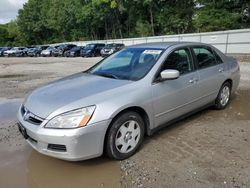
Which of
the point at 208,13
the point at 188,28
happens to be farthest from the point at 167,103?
the point at 188,28

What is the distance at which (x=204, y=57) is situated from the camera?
197 inches

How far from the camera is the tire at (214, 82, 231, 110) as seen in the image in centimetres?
542

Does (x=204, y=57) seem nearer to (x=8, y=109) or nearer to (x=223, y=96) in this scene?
(x=223, y=96)

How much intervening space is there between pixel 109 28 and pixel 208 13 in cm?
2748

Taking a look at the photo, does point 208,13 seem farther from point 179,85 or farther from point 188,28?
point 179,85

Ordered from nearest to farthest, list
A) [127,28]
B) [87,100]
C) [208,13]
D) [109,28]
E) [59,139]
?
[59,139] < [87,100] < [208,13] < [127,28] < [109,28]

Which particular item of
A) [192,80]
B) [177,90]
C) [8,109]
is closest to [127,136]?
[177,90]

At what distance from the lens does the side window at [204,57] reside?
15.8ft

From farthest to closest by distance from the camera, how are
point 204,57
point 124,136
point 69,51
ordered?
point 69,51
point 204,57
point 124,136

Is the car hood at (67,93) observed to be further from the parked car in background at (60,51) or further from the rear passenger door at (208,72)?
the parked car in background at (60,51)

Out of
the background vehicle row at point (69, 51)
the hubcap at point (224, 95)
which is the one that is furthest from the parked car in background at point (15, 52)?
the hubcap at point (224, 95)

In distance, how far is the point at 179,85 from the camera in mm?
4219

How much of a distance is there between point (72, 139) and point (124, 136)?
0.78 meters

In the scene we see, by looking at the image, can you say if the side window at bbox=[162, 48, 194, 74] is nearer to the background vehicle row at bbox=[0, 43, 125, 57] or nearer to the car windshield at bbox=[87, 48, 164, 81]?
the car windshield at bbox=[87, 48, 164, 81]
